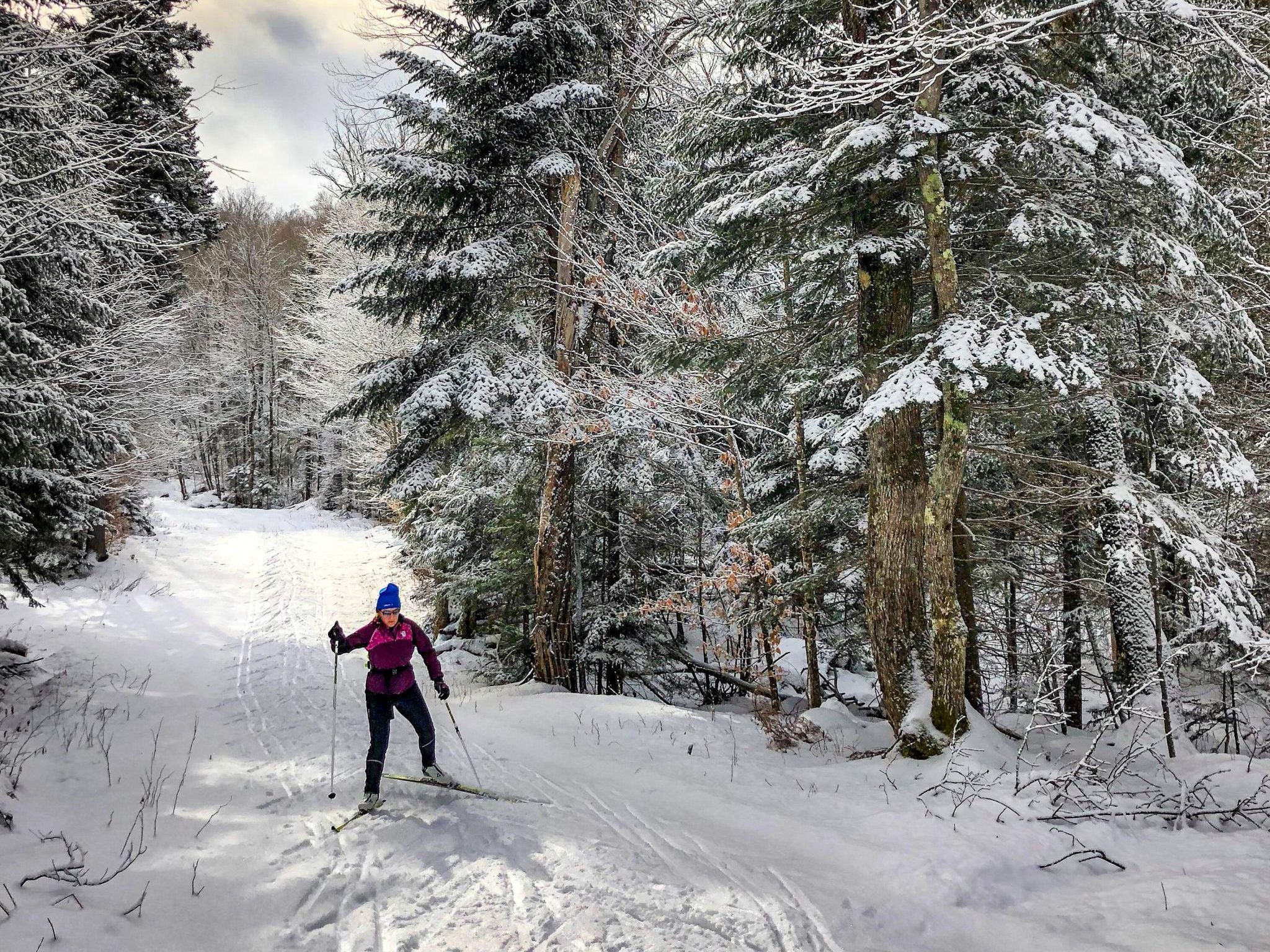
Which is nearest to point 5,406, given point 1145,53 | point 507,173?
point 507,173

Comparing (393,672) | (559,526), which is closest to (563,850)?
(393,672)

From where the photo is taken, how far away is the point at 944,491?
20.4ft

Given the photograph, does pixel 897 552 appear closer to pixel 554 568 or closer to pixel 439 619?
pixel 554 568

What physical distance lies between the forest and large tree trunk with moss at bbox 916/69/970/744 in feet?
0.12

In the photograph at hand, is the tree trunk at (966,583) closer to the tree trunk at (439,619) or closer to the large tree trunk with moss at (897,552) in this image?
the large tree trunk with moss at (897,552)

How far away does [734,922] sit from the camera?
385 cm

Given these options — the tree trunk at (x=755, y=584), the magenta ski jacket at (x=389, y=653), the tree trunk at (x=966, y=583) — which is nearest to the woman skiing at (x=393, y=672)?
the magenta ski jacket at (x=389, y=653)

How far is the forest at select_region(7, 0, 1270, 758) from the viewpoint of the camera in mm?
6051

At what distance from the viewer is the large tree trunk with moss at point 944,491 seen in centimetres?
607

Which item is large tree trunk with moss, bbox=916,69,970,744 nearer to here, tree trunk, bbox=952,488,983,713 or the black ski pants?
tree trunk, bbox=952,488,983,713

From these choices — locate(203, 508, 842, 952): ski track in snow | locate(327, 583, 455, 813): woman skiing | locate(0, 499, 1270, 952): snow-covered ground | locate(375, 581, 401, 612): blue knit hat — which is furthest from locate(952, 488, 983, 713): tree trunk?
locate(375, 581, 401, 612): blue knit hat

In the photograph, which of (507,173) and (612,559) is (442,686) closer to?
(612,559)

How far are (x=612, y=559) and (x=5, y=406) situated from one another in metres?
8.97

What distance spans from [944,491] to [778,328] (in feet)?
9.71
